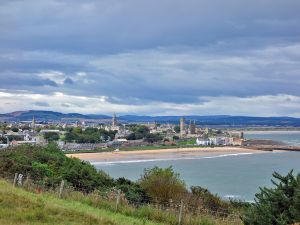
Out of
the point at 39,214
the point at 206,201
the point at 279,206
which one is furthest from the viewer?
the point at 206,201

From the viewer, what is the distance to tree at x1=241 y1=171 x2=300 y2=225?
397 inches

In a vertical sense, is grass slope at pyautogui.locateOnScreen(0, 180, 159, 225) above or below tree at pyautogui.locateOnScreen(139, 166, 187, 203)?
above

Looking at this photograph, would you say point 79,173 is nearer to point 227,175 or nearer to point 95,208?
point 95,208

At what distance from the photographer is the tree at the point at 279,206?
10086mm

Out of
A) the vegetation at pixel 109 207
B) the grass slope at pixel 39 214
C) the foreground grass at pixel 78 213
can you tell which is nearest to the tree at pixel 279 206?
the vegetation at pixel 109 207

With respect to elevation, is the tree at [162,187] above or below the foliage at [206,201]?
above

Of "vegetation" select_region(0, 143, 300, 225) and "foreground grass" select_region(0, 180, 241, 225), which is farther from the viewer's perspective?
"foreground grass" select_region(0, 180, 241, 225)

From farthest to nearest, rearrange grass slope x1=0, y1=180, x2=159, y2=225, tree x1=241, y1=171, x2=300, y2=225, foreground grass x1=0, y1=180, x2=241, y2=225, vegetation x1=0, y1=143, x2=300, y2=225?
foreground grass x1=0, y1=180, x2=241, y2=225, grass slope x1=0, y1=180, x2=159, y2=225, vegetation x1=0, y1=143, x2=300, y2=225, tree x1=241, y1=171, x2=300, y2=225

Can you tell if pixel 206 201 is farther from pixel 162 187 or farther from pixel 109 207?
pixel 109 207

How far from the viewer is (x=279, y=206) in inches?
412

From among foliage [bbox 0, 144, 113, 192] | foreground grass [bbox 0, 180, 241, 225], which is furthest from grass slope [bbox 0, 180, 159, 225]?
foliage [bbox 0, 144, 113, 192]

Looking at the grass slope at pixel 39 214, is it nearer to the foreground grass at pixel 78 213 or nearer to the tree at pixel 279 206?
the foreground grass at pixel 78 213

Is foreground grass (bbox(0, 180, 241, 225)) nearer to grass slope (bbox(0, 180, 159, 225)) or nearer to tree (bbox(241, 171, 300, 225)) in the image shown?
grass slope (bbox(0, 180, 159, 225))

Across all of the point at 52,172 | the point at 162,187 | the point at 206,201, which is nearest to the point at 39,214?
the point at 206,201
